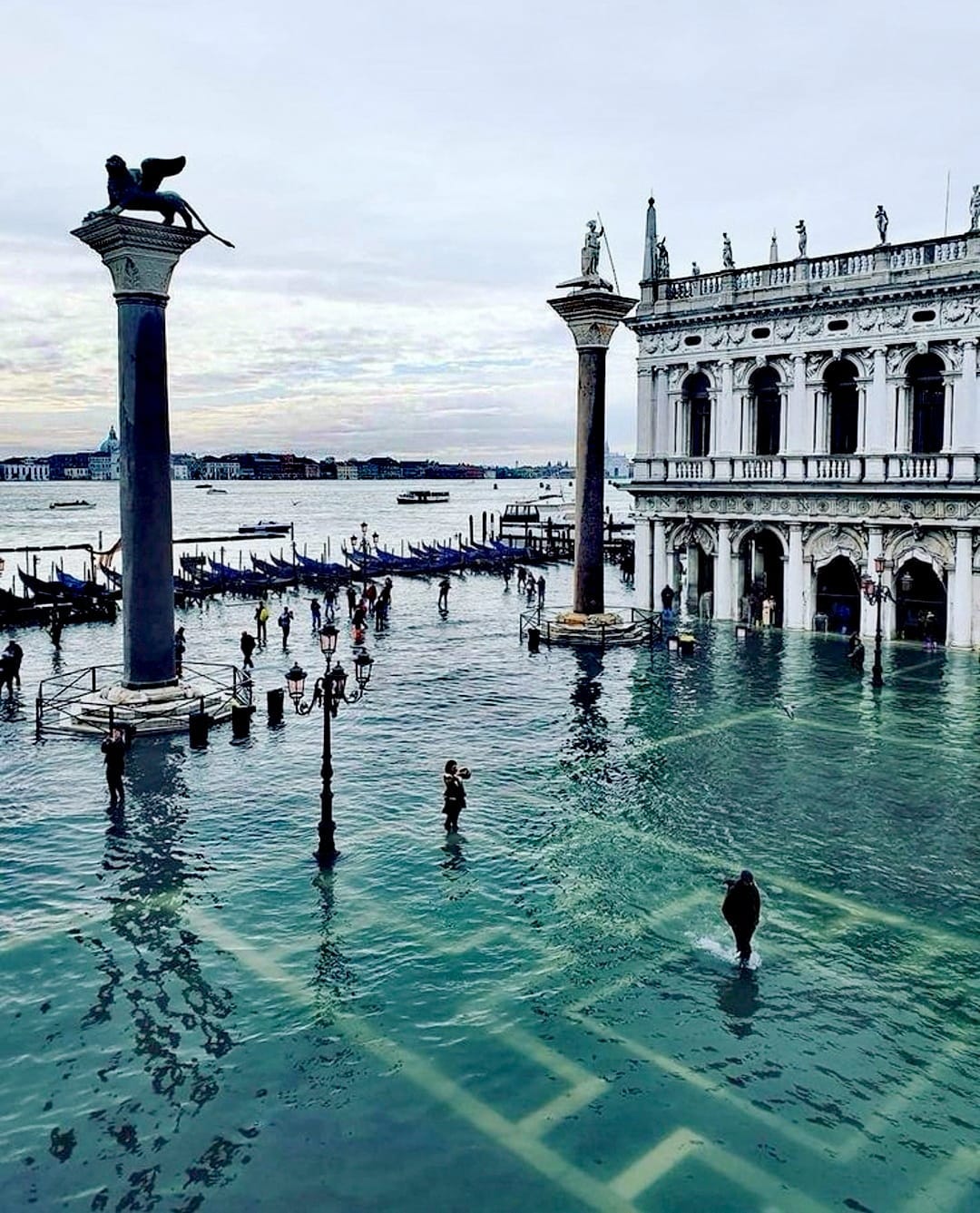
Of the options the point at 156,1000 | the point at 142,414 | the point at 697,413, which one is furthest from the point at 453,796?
the point at 697,413

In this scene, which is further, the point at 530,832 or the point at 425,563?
the point at 425,563

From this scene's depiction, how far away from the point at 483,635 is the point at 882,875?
27.5m

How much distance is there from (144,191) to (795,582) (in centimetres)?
2745

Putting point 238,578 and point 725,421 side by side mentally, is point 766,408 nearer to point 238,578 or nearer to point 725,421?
point 725,421

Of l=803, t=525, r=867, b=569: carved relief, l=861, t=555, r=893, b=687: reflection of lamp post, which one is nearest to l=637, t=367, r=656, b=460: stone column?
l=803, t=525, r=867, b=569: carved relief

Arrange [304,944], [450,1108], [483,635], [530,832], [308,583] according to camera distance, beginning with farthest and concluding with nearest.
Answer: [308,583]
[483,635]
[530,832]
[304,944]
[450,1108]

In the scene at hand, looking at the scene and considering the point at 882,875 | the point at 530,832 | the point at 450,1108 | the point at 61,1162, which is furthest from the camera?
the point at 530,832

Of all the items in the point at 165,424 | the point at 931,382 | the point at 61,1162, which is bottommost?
the point at 61,1162

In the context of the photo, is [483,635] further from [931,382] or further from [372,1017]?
[372,1017]

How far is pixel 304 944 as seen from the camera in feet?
47.8

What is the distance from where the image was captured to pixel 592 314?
38531 millimetres

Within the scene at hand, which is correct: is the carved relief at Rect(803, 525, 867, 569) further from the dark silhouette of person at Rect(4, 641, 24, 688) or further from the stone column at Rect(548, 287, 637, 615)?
the dark silhouette of person at Rect(4, 641, 24, 688)

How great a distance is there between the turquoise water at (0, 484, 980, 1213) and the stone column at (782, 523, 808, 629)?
16588mm

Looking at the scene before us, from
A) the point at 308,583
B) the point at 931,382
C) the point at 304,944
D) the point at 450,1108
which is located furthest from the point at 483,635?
the point at 450,1108
